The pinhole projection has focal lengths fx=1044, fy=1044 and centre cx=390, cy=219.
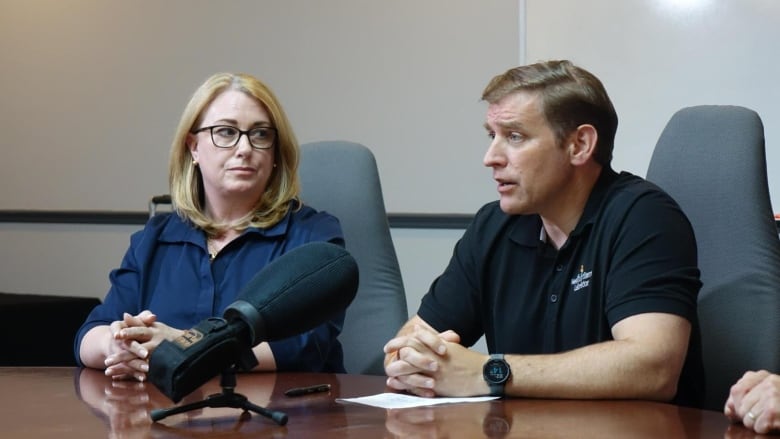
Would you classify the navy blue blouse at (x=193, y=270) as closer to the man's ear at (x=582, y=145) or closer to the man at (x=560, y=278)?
the man at (x=560, y=278)

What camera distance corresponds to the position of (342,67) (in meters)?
4.32

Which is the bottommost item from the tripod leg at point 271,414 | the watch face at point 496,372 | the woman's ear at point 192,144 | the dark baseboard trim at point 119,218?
the dark baseboard trim at point 119,218

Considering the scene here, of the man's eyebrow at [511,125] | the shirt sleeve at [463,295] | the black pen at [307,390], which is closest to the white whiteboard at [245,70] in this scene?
the shirt sleeve at [463,295]

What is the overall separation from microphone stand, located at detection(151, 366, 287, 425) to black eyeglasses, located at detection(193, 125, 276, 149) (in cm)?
113

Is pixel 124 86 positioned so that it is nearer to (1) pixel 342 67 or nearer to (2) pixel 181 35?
(2) pixel 181 35

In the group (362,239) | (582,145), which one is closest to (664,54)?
(362,239)

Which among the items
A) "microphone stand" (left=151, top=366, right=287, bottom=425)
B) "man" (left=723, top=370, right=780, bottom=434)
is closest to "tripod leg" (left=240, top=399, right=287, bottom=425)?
"microphone stand" (left=151, top=366, right=287, bottom=425)

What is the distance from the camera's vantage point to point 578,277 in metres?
2.03

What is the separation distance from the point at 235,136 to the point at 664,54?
1732mm

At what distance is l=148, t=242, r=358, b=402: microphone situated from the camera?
4.34 feet

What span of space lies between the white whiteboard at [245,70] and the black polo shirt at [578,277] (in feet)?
5.89

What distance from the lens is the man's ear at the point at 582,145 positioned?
6.97ft

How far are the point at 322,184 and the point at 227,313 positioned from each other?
1.38 meters

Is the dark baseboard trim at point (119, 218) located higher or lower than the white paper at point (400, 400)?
lower
